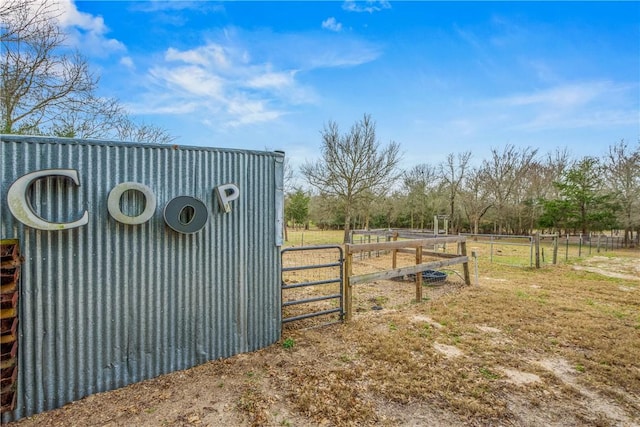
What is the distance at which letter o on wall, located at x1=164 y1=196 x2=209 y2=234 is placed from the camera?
268 cm

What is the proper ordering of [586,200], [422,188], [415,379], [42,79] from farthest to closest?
[422,188] → [586,200] → [42,79] → [415,379]

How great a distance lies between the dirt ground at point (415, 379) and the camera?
2225 millimetres

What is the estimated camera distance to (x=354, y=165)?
18328 millimetres

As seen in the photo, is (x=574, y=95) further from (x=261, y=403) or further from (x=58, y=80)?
(x=58, y=80)

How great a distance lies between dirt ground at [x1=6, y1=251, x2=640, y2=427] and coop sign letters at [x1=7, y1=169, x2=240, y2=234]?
4.82ft

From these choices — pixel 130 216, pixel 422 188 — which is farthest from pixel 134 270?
pixel 422 188

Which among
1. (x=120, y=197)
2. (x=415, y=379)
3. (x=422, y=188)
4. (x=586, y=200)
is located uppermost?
(x=422, y=188)

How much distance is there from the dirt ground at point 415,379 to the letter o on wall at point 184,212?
Result: 144cm

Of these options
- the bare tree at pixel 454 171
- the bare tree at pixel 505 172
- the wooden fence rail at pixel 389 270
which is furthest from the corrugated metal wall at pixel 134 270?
the bare tree at pixel 454 171

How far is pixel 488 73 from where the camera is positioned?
909 cm

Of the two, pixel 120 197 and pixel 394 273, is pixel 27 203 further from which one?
pixel 394 273

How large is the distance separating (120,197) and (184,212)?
560mm

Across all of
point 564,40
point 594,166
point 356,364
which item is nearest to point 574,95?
point 564,40

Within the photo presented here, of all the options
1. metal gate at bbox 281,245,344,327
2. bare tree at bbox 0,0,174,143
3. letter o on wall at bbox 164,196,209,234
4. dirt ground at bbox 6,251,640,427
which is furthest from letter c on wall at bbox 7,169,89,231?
bare tree at bbox 0,0,174,143
